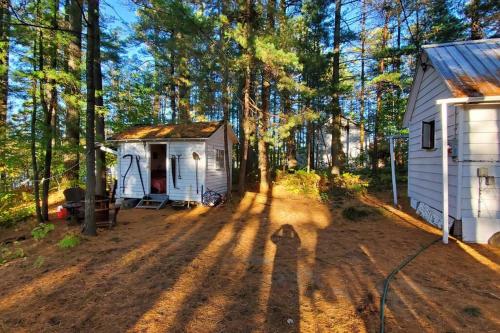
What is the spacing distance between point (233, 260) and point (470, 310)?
3245 mm

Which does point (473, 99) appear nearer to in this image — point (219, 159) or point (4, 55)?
point (219, 159)

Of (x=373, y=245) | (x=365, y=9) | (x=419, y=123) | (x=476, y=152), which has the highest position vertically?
(x=365, y=9)

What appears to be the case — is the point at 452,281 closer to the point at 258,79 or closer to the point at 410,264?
the point at 410,264

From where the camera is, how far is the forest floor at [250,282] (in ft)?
9.89

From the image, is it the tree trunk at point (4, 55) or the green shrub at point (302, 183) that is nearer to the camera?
the tree trunk at point (4, 55)

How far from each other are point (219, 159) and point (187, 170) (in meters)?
1.94

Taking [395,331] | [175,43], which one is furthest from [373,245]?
[175,43]

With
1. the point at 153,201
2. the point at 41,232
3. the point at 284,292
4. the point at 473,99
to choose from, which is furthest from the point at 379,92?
the point at 41,232

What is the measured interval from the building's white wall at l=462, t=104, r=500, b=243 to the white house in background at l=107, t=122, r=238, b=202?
25.3 ft

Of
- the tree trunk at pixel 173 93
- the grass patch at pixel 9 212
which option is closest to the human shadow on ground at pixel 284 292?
the grass patch at pixel 9 212

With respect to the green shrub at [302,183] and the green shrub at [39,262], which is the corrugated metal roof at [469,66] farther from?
the green shrub at [39,262]

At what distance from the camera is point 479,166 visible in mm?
5512

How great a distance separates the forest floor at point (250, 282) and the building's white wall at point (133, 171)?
432 cm

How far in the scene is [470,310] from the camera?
312 centimetres
